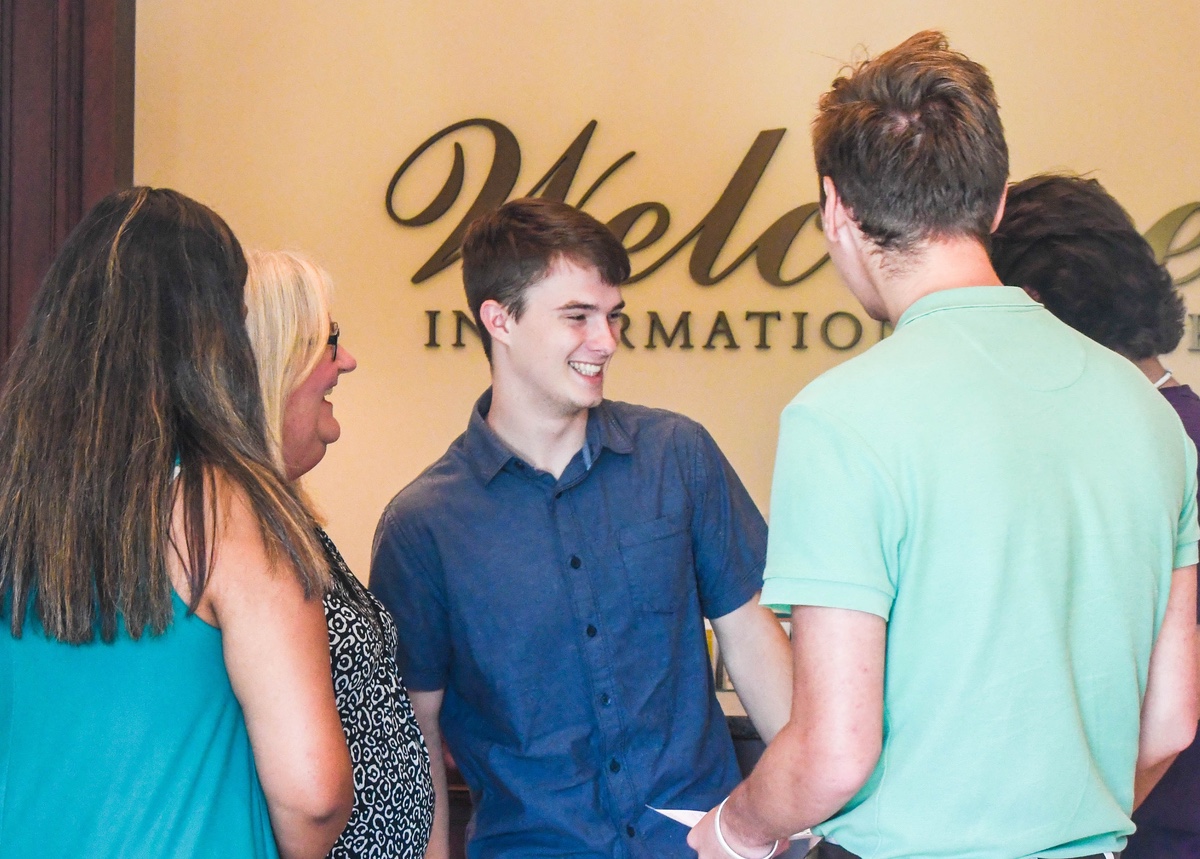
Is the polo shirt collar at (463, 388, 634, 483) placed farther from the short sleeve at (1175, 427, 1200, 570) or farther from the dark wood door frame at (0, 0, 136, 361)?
the dark wood door frame at (0, 0, 136, 361)

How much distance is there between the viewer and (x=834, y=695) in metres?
1.13

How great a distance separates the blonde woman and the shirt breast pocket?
0.46 m

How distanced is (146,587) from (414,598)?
29.6 inches

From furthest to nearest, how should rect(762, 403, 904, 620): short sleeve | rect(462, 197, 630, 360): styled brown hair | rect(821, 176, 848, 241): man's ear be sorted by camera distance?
rect(462, 197, 630, 360): styled brown hair, rect(821, 176, 848, 241): man's ear, rect(762, 403, 904, 620): short sleeve

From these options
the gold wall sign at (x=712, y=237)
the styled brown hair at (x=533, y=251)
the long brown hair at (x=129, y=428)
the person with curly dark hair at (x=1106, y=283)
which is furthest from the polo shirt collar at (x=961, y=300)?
the gold wall sign at (x=712, y=237)

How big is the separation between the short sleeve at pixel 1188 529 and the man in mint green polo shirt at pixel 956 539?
5 centimetres

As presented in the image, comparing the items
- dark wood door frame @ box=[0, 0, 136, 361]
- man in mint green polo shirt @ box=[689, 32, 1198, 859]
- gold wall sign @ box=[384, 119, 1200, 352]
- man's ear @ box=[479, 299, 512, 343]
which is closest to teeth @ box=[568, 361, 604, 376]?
man's ear @ box=[479, 299, 512, 343]

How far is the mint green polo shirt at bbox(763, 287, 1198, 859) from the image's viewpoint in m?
1.12

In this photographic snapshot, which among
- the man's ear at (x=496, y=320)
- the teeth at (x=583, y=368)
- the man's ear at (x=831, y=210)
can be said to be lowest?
the teeth at (x=583, y=368)

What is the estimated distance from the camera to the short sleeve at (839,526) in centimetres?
112

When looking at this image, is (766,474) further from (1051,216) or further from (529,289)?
(1051,216)

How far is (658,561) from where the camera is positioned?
2.06m

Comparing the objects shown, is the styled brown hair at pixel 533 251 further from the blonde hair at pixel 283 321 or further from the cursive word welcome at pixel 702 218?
the cursive word welcome at pixel 702 218

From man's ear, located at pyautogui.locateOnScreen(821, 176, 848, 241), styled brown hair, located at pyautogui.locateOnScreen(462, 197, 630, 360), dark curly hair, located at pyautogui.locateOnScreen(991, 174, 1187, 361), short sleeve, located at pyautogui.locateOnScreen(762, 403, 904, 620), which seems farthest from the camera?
styled brown hair, located at pyautogui.locateOnScreen(462, 197, 630, 360)
